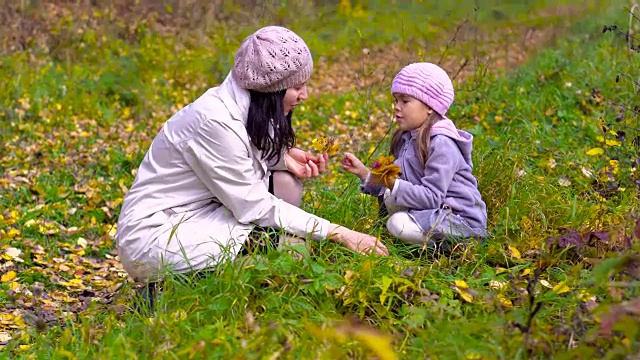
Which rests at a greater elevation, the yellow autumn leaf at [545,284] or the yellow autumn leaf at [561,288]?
the yellow autumn leaf at [561,288]

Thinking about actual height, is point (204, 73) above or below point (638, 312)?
below

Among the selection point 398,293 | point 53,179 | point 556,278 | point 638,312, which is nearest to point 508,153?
point 556,278

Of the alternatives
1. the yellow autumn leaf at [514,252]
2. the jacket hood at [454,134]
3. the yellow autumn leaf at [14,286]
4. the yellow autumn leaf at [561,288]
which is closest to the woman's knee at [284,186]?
the jacket hood at [454,134]

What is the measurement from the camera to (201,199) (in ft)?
12.0

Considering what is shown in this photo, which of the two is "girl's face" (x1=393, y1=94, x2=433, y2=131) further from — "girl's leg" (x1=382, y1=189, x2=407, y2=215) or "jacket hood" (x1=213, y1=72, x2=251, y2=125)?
"jacket hood" (x1=213, y1=72, x2=251, y2=125)

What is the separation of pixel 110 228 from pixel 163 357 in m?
2.88

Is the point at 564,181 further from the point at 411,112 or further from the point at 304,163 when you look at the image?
the point at 304,163

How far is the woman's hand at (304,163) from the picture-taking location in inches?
152

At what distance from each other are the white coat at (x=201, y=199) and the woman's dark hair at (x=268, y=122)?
0.04m

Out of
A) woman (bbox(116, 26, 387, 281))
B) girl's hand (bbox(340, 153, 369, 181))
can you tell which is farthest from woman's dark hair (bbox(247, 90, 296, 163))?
girl's hand (bbox(340, 153, 369, 181))

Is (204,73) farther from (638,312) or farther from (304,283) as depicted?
(638,312)

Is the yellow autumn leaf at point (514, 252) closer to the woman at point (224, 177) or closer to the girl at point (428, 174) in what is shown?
the girl at point (428, 174)

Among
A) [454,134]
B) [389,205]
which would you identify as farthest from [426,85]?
[389,205]

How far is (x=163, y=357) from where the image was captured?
8.67ft
